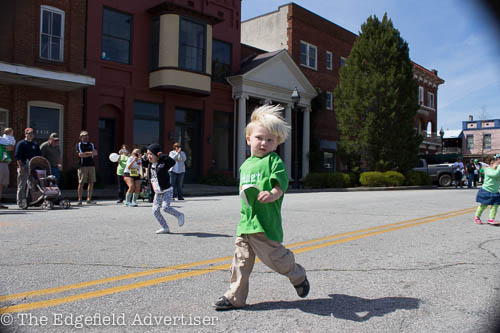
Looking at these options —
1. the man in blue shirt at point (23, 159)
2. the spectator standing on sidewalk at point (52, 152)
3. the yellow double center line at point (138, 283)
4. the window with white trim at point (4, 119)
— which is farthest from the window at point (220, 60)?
the yellow double center line at point (138, 283)

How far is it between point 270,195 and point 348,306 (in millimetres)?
1190

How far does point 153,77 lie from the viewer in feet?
63.2

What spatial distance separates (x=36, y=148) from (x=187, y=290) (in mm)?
8940

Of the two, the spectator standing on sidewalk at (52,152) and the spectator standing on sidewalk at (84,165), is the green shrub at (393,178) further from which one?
the spectator standing on sidewalk at (52,152)

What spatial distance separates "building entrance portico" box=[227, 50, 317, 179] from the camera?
898 inches

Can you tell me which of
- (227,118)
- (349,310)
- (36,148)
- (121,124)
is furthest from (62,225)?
(227,118)

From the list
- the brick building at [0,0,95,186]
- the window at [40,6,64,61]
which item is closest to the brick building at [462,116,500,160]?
the brick building at [0,0,95,186]

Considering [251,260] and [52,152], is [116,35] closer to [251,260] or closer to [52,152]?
[52,152]

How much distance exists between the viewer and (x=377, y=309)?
3457 millimetres

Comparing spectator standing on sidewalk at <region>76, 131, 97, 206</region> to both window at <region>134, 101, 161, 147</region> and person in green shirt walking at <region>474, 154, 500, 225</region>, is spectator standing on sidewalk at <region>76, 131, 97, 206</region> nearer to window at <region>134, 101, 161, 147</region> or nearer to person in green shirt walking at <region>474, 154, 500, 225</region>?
window at <region>134, 101, 161, 147</region>

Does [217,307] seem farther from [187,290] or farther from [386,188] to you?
[386,188]

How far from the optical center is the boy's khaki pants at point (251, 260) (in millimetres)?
3369

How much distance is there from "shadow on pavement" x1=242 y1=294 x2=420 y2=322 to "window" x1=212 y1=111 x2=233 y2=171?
755 inches

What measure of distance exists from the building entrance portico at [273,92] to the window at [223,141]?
1.51 feet
